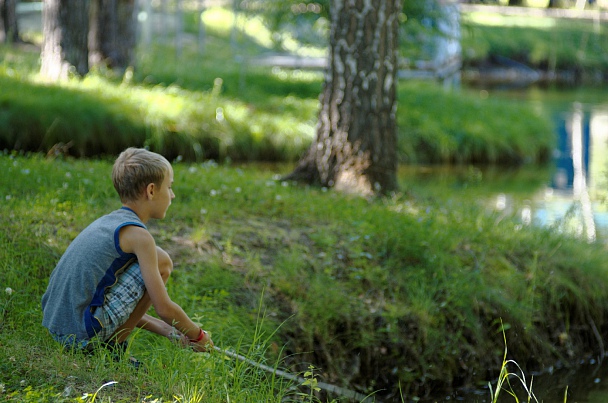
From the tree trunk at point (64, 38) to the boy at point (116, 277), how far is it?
5.99 meters

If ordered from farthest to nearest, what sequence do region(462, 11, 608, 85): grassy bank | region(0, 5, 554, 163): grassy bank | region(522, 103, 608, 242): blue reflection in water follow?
region(462, 11, 608, 85): grassy bank → region(0, 5, 554, 163): grassy bank → region(522, 103, 608, 242): blue reflection in water

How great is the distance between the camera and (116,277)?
3.18 m

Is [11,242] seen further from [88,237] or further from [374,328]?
[374,328]

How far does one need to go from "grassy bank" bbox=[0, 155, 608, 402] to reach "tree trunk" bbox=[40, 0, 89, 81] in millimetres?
3431

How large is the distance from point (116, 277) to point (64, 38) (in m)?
6.27

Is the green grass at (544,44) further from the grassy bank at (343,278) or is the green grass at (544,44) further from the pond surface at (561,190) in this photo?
the grassy bank at (343,278)

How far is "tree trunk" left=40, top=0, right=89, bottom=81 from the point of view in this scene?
8.63m

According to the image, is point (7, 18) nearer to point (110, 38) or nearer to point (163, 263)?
point (110, 38)

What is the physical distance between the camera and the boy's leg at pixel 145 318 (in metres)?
3.21

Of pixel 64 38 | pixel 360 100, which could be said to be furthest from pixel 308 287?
pixel 64 38

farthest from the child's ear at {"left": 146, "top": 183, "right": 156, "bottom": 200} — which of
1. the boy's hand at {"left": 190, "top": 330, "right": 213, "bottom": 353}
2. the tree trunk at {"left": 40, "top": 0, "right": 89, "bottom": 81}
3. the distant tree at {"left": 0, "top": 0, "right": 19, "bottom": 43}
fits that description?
the distant tree at {"left": 0, "top": 0, "right": 19, "bottom": 43}

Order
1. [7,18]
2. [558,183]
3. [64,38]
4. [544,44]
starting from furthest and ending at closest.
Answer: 1. [544,44]
2. [7,18]
3. [558,183]
4. [64,38]

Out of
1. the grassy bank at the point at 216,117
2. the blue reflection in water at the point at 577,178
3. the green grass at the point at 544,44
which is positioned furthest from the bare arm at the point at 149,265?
the green grass at the point at 544,44

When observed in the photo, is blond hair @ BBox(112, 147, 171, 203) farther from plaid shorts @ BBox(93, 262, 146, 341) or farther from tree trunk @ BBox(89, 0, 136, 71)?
tree trunk @ BBox(89, 0, 136, 71)
